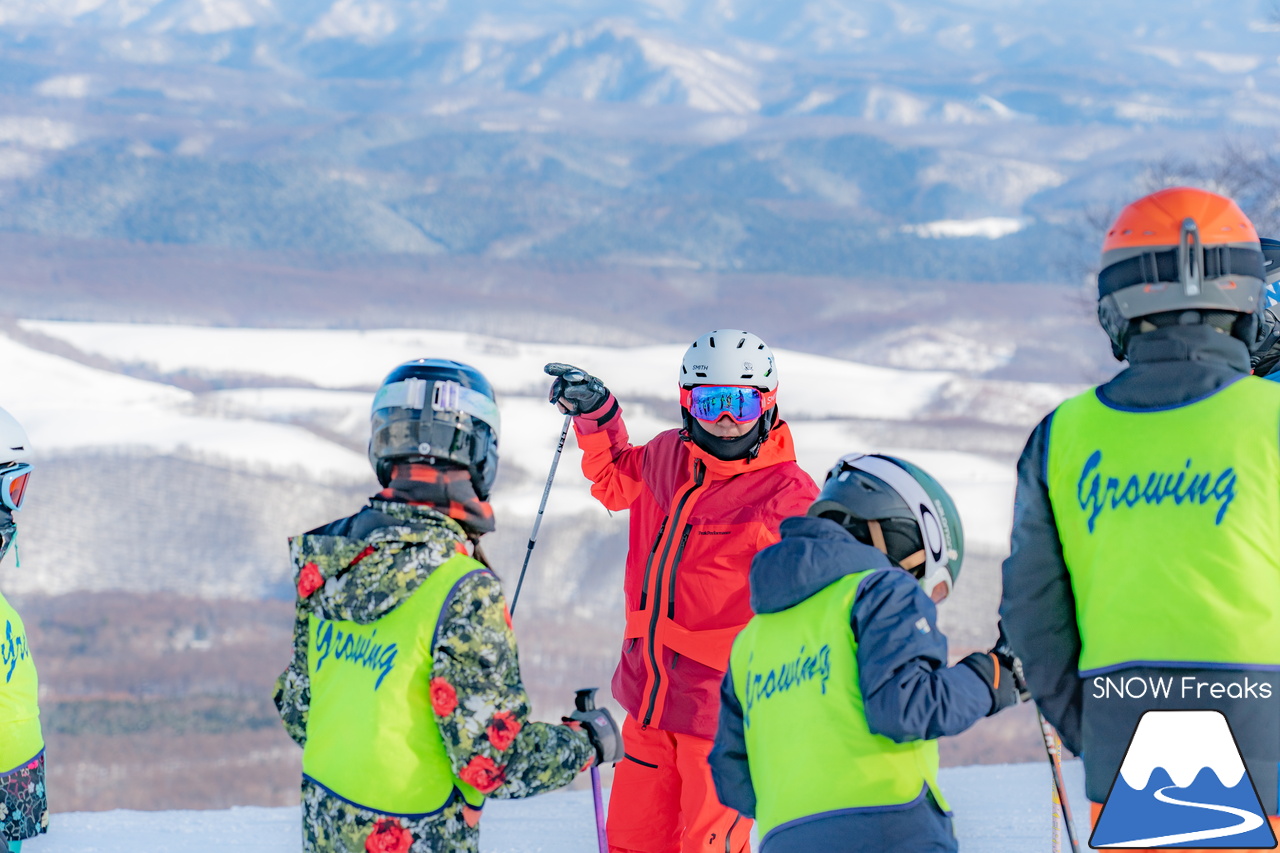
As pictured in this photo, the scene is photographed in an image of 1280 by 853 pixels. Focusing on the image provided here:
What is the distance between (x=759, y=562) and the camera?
253 centimetres

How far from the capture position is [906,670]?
2.33 meters

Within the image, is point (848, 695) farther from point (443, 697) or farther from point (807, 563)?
point (443, 697)

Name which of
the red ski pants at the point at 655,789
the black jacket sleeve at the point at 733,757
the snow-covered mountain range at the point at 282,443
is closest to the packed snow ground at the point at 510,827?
the red ski pants at the point at 655,789

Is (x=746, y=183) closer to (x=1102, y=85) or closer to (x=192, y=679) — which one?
(x=1102, y=85)

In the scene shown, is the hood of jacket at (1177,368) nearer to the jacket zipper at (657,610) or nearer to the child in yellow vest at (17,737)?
the jacket zipper at (657,610)

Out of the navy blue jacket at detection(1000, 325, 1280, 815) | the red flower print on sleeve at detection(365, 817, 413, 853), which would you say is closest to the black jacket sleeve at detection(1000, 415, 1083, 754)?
the navy blue jacket at detection(1000, 325, 1280, 815)

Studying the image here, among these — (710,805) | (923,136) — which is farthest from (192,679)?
(923,136)

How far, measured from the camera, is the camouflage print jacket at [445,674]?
2.41 m

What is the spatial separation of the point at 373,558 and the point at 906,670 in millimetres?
954

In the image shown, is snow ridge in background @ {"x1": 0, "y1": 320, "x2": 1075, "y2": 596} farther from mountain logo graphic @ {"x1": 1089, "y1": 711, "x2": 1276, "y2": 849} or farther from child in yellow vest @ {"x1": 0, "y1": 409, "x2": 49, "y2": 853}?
mountain logo graphic @ {"x1": 1089, "y1": 711, "x2": 1276, "y2": 849}

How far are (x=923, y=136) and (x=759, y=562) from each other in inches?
5180

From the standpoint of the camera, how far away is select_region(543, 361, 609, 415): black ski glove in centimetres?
417

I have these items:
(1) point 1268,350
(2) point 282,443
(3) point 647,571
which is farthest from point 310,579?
(2) point 282,443

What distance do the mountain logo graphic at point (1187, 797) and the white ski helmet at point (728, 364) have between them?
6.45 feet
